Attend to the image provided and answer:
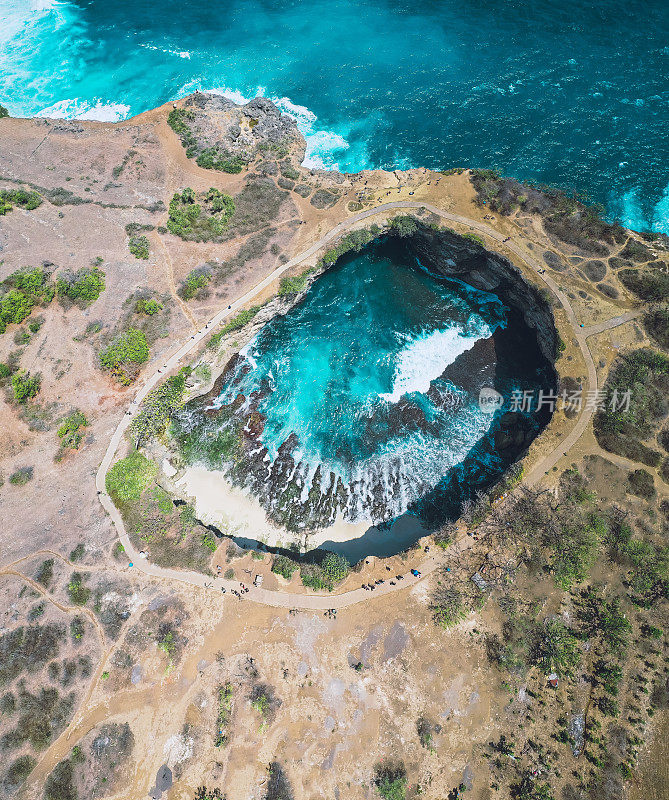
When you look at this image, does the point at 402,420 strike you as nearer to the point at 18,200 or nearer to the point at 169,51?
the point at 18,200

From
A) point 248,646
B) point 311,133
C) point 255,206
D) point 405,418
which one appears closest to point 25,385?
point 255,206

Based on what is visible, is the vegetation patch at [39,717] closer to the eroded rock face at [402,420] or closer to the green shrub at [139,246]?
the eroded rock face at [402,420]

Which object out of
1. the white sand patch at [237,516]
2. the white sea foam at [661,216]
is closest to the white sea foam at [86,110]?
the white sand patch at [237,516]

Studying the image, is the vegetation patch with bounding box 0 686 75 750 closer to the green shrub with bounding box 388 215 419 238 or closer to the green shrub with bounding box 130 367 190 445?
the green shrub with bounding box 130 367 190 445

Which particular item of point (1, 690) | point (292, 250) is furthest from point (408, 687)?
point (292, 250)

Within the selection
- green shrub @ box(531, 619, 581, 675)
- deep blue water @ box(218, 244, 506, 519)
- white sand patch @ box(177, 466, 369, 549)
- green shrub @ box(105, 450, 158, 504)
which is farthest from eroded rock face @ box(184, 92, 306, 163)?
green shrub @ box(531, 619, 581, 675)

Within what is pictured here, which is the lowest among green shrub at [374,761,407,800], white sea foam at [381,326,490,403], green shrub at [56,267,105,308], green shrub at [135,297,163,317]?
green shrub at [374,761,407,800]
